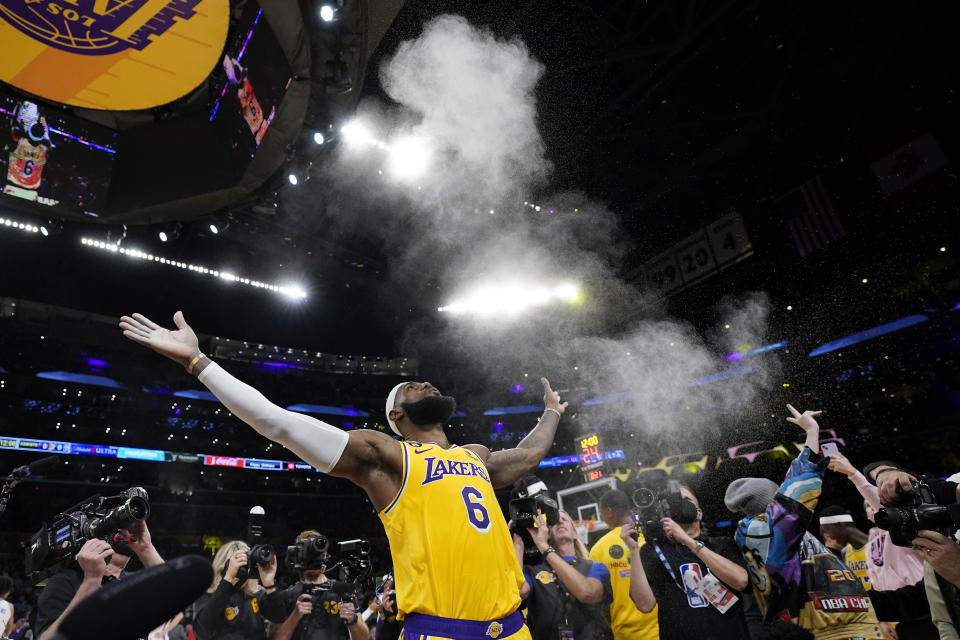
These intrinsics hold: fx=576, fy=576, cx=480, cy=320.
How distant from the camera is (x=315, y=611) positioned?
4.36 metres

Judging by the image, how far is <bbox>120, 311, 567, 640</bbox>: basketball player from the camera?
217cm

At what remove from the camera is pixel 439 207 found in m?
11.2

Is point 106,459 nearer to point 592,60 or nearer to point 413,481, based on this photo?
point 592,60

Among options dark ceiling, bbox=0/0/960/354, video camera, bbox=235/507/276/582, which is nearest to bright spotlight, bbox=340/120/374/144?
dark ceiling, bbox=0/0/960/354

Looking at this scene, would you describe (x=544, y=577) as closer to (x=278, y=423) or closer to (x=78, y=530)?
(x=278, y=423)

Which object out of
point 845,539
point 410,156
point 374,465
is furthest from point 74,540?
point 410,156

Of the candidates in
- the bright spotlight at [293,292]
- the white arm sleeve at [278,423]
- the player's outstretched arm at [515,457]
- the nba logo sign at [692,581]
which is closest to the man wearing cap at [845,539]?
the nba logo sign at [692,581]

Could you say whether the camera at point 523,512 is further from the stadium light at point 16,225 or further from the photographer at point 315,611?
the stadium light at point 16,225

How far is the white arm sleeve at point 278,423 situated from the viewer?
7.13ft

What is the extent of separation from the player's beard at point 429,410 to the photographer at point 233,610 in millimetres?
2008

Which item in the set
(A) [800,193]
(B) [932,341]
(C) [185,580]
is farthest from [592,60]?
(B) [932,341]

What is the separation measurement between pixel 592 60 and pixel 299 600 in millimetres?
7072

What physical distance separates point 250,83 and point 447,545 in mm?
4105

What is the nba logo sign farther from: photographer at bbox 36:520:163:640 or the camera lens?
photographer at bbox 36:520:163:640
